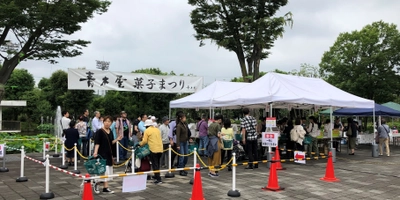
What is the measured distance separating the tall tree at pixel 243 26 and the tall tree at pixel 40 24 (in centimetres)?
529

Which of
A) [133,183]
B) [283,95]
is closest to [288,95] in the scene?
[283,95]

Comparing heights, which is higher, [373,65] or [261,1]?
[261,1]

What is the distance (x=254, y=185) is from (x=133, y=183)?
3.14 m

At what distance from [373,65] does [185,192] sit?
23.8m

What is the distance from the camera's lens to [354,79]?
2597cm

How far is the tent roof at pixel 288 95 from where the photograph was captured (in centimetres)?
982

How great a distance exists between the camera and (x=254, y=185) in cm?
718

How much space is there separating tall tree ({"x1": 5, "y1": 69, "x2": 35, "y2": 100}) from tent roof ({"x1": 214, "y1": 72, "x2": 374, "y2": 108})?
36.1 meters

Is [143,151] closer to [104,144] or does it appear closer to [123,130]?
[104,144]

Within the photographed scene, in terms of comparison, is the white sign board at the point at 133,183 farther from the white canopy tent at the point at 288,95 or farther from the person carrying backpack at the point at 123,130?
the white canopy tent at the point at 288,95

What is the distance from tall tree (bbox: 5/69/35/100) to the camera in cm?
3894

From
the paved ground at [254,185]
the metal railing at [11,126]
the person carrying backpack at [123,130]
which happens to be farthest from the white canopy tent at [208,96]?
the metal railing at [11,126]

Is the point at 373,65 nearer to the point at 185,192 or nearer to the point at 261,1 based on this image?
the point at 261,1

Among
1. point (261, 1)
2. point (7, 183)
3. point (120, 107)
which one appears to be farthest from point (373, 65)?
point (7, 183)
